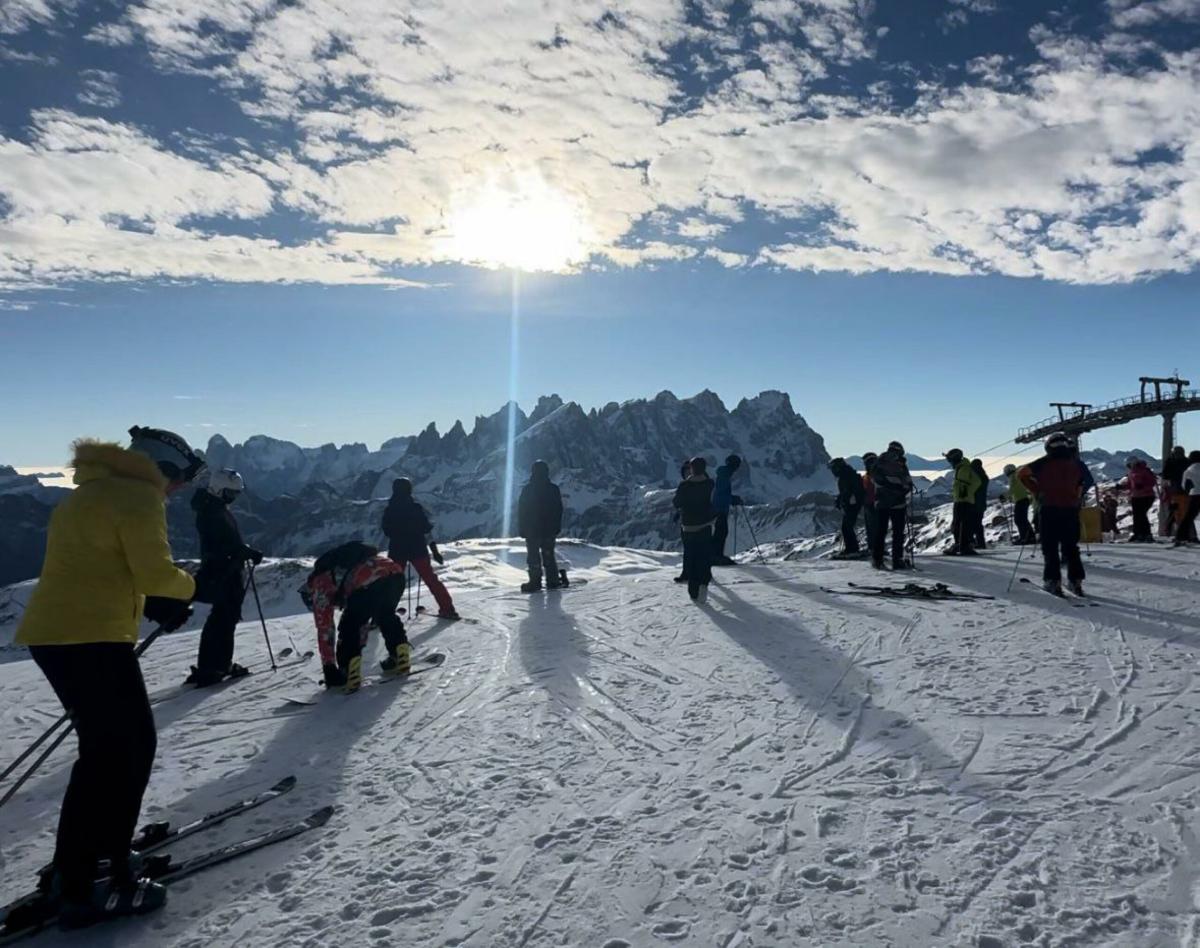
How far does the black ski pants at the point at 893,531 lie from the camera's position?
48.7 ft

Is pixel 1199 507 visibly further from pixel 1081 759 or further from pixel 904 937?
pixel 904 937

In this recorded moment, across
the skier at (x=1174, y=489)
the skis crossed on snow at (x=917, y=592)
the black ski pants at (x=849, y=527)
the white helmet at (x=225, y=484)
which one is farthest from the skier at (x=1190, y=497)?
the white helmet at (x=225, y=484)

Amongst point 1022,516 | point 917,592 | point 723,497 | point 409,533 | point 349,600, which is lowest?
point 917,592

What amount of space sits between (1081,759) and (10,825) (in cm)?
728

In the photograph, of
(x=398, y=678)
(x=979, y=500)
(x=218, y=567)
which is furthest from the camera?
(x=979, y=500)

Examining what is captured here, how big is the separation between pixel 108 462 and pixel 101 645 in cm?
92

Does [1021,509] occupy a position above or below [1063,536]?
above

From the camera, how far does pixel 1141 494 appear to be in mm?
19359

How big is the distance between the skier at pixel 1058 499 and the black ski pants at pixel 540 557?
8597mm

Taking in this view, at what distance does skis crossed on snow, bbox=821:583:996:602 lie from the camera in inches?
449

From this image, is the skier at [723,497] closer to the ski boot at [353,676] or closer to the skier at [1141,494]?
the ski boot at [353,676]

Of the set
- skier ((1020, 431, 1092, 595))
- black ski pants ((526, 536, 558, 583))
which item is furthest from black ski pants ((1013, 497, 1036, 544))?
black ski pants ((526, 536, 558, 583))

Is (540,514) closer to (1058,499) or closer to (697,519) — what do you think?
(697,519)

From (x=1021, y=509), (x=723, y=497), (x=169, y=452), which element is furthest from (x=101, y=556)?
(x=1021, y=509)
